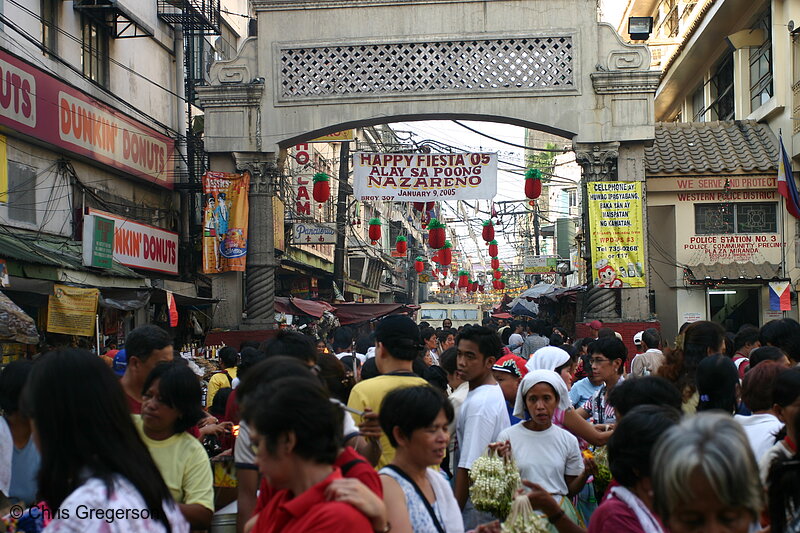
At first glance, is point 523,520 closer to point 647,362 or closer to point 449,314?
point 647,362

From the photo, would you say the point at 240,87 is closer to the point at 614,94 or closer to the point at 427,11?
the point at 427,11

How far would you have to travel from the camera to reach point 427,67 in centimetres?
1694

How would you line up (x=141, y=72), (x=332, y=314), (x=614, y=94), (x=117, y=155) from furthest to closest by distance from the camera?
1. (x=332, y=314)
2. (x=141, y=72)
3. (x=117, y=155)
4. (x=614, y=94)

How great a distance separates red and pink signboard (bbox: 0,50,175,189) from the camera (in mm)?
14141

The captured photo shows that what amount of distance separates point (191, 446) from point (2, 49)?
11.4 meters

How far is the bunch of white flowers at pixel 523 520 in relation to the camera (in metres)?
3.77

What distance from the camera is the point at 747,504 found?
2.66 meters

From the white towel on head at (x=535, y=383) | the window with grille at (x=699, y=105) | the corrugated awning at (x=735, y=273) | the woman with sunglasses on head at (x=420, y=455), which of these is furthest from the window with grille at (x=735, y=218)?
the woman with sunglasses on head at (x=420, y=455)

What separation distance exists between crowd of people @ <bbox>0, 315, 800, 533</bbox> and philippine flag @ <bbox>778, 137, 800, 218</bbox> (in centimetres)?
1154

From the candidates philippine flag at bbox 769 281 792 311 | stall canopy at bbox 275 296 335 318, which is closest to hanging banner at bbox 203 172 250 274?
stall canopy at bbox 275 296 335 318

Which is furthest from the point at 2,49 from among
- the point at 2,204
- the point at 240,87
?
the point at 240,87

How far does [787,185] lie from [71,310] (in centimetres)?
1327

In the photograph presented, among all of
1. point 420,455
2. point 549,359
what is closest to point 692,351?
point 549,359

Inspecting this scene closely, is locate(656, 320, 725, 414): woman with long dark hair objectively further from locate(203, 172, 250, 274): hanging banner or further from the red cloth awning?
the red cloth awning
